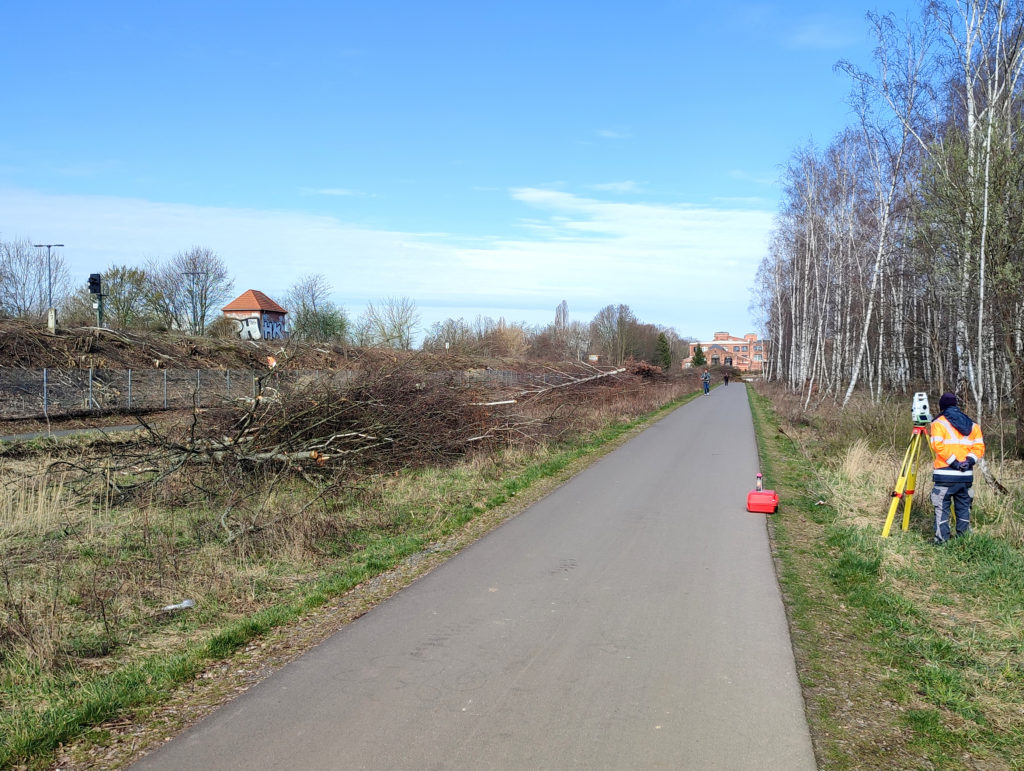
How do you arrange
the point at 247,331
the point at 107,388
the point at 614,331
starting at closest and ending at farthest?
the point at 107,388 < the point at 247,331 < the point at 614,331

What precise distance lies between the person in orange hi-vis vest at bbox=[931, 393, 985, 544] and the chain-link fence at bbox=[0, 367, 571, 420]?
12305 millimetres

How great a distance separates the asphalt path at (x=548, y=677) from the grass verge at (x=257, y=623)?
0.64 m

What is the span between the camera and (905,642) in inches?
228

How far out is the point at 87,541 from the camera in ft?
29.2

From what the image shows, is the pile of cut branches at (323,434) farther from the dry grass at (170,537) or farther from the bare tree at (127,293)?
the bare tree at (127,293)

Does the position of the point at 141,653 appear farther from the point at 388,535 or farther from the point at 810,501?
the point at 810,501

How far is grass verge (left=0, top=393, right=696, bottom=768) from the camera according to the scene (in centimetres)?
434

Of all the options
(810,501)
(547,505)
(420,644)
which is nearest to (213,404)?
(547,505)

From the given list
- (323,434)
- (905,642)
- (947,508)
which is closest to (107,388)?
(323,434)

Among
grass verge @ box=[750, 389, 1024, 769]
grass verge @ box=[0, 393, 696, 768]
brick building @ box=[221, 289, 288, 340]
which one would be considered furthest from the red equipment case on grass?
brick building @ box=[221, 289, 288, 340]

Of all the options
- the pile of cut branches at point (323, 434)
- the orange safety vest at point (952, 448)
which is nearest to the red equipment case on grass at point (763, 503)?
the orange safety vest at point (952, 448)

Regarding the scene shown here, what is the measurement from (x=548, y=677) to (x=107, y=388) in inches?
1133

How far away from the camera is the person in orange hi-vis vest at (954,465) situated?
8.41 metres

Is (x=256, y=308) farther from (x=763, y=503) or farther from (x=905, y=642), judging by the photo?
(x=905, y=642)
